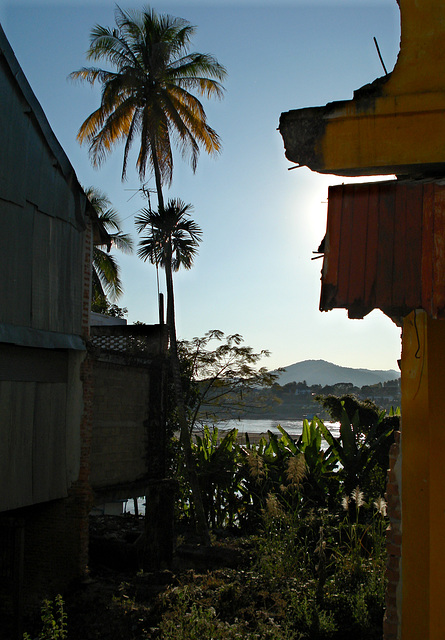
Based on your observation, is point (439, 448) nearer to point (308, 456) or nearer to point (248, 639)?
point (248, 639)

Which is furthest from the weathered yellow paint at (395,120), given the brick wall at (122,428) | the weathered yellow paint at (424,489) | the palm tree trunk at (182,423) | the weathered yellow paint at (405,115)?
the palm tree trunk at (182,423)

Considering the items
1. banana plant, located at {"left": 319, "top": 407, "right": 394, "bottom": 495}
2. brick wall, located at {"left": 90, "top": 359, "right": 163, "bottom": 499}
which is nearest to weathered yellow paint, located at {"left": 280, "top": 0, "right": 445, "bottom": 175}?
brick wall, located at {"left": 90, "top": 359, "right": 163, "bottom": 499}

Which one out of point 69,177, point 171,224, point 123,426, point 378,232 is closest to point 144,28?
point 171,224

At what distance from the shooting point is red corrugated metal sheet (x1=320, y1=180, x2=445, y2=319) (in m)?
4.20

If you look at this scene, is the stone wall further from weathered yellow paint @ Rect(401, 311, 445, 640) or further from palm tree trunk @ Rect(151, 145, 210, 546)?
weathered yellow paint @ Rect(401, 311, 445, 640)

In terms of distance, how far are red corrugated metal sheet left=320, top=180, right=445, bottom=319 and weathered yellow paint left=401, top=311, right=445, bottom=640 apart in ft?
1.01

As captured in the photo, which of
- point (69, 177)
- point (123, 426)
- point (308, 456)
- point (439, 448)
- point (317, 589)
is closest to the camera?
point (439, 448)

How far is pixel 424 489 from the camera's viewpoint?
13.7 feet

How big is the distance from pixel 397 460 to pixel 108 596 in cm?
616

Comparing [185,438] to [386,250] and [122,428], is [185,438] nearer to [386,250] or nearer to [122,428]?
[122,428]

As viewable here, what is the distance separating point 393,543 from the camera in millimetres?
4461

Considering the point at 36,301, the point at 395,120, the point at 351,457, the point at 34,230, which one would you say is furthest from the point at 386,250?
the point at 351,457

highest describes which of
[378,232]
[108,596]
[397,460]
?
[378,232]

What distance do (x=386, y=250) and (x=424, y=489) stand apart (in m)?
1.77
